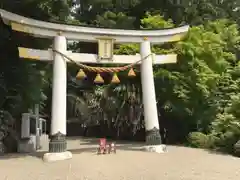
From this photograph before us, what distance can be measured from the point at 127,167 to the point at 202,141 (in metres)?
5.45

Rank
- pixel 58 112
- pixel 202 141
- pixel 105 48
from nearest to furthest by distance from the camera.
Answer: pixel 58 112 < pixel 105 48 < pixel 202 141

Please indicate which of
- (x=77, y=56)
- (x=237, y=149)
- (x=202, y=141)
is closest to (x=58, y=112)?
(x=77, y=56)

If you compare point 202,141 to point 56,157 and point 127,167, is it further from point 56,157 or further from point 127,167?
point 56,157

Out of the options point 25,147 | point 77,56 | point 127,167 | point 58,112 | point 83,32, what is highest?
point 83,32

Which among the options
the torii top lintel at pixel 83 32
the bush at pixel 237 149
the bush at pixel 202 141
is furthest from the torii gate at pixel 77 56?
the bush at pixel 202 141

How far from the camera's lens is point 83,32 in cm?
1087

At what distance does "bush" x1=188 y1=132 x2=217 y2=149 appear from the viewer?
12430mm

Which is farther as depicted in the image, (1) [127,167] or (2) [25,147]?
(2) [25,147]

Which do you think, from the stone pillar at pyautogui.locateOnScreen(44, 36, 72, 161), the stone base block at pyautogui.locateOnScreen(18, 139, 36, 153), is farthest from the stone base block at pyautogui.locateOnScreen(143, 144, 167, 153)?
the stone base block at pyautogui.locateOnScreen(18, 139, 36, 153)

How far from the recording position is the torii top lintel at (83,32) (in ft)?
32.9

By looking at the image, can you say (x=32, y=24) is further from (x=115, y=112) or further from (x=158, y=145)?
(x=115, y=112)

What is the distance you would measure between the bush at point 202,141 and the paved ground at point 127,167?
198cm

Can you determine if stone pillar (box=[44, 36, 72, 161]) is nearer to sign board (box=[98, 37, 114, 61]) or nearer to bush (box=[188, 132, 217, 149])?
sign board (box=[98, 37, 114, 61])

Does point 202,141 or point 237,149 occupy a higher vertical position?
point 202,141
